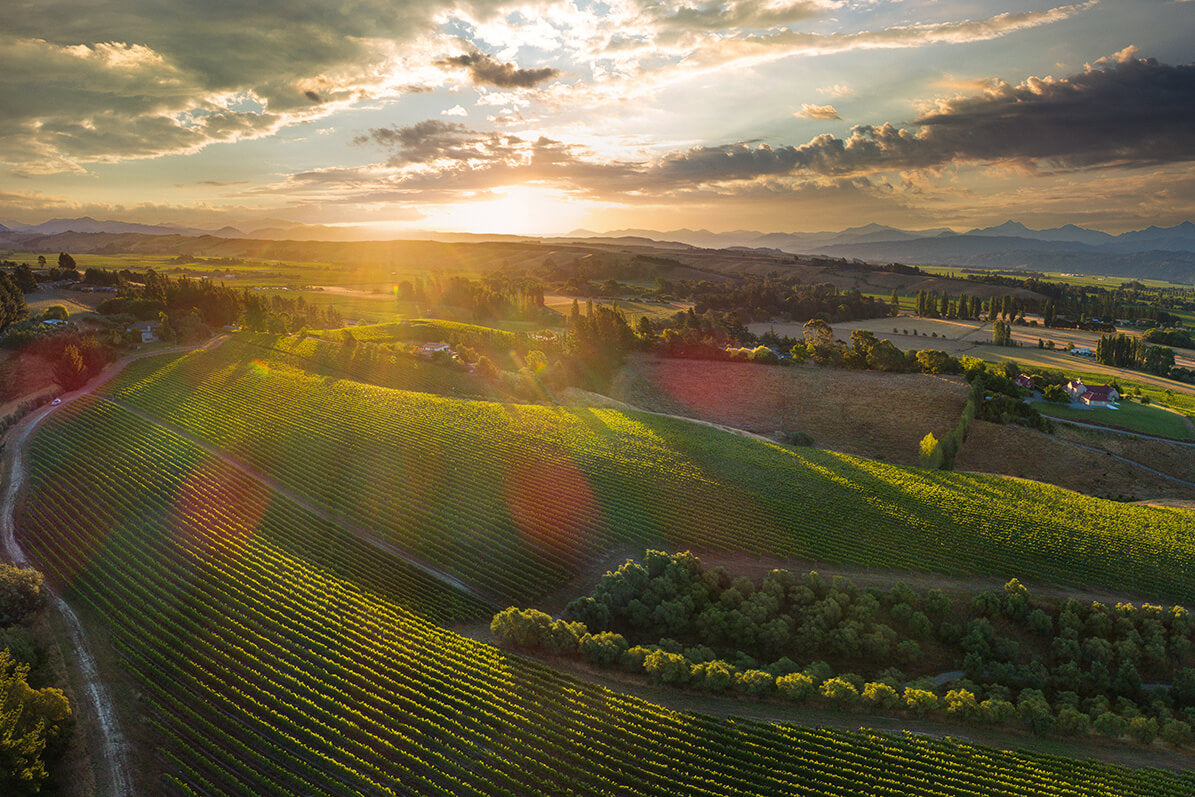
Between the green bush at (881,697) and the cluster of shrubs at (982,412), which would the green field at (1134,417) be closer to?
the cluster of shrubs at (982,412)

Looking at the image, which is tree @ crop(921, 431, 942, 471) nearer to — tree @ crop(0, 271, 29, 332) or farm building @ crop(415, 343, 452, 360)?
farm building @ crop(415, 343, 452, 360)

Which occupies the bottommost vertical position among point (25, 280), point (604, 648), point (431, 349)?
point (604, 648)

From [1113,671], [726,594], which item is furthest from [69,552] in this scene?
[1113,671]

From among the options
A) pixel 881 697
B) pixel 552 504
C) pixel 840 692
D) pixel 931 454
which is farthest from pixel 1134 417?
pixel 552 504

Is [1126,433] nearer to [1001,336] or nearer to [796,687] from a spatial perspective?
[1001,336]

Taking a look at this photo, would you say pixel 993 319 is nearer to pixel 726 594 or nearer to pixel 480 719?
pixel 726 594

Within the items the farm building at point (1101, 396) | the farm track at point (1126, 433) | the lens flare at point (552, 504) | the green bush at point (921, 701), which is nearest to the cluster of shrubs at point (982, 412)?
the farm building at point (1101, 396)
